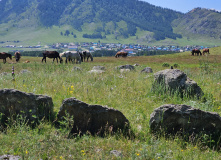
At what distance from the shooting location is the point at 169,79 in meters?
9.95

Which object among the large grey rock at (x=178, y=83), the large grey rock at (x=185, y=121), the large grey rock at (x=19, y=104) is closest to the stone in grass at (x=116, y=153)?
the large grey rock at (x=185, y=121)

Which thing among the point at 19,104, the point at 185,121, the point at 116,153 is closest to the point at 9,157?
the point at 19,104

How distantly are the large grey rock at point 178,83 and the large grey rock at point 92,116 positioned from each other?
387 cm

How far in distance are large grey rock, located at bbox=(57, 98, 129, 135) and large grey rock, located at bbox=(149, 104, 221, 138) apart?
3.62 ft

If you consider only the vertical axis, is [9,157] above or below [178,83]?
below

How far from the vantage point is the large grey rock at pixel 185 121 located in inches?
241

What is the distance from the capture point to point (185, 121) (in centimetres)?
631

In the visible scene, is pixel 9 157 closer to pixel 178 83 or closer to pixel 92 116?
pixel 92 116

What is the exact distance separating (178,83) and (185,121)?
3.73 m

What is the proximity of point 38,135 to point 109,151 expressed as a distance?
2240 millimetres

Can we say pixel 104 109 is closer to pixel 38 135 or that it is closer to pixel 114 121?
pixel 114 121

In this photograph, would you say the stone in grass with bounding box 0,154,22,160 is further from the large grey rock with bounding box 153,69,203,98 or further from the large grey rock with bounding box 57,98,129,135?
the large grey rock with bounding box 153,69,203,98

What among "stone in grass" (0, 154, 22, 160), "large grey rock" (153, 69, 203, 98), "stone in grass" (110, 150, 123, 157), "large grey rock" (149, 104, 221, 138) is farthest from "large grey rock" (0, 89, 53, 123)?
"large grey rock" (153, 69, 203, 98)

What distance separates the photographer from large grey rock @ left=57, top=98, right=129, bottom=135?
655 cm
